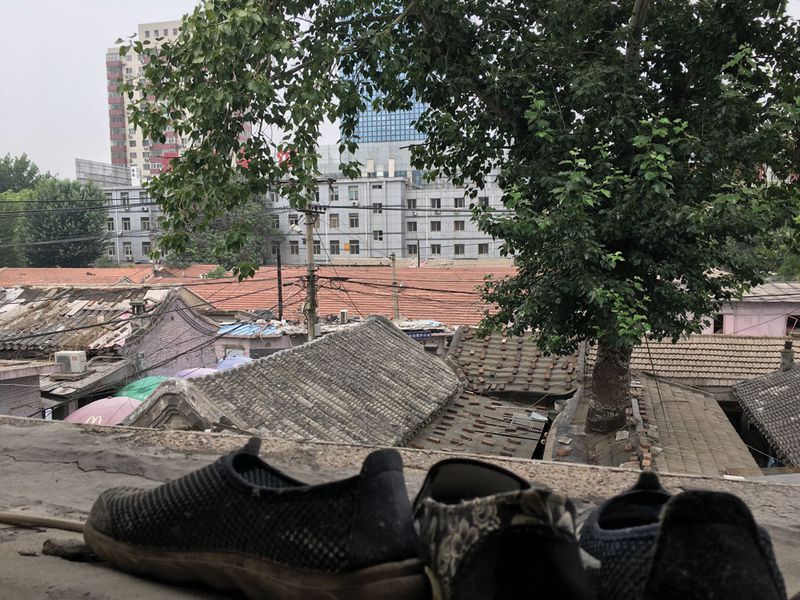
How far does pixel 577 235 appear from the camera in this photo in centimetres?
561

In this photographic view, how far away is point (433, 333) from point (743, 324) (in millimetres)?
8201

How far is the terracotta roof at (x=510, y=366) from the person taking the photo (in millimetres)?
11586

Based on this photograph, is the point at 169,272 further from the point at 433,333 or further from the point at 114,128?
the point at 114,128

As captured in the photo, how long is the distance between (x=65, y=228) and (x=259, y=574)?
38108mm

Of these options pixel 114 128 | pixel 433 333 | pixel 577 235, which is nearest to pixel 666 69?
pixel 577 235

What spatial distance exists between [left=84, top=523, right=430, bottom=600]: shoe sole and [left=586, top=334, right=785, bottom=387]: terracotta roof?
458 inches

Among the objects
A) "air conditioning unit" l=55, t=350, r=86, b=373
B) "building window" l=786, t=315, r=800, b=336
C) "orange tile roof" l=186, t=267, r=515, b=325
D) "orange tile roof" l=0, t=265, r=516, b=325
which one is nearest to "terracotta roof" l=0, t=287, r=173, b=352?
"air conditioning unit" l=55, t=350, r=86, b=373

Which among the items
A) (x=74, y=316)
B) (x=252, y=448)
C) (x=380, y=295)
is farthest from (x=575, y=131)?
(x=380, y=295)

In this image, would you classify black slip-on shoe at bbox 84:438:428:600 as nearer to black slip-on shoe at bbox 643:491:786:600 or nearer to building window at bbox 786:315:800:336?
black slip-on shoe at bbox 643:491:786:600

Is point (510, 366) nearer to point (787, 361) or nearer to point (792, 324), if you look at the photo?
point (787, 361)

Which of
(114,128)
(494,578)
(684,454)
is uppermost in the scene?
(114,128)

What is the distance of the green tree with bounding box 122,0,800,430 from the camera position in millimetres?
4789

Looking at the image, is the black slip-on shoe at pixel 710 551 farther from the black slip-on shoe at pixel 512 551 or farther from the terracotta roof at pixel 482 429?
the terracotta roof at pixel 482 429

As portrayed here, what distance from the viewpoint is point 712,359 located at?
13.0 m
